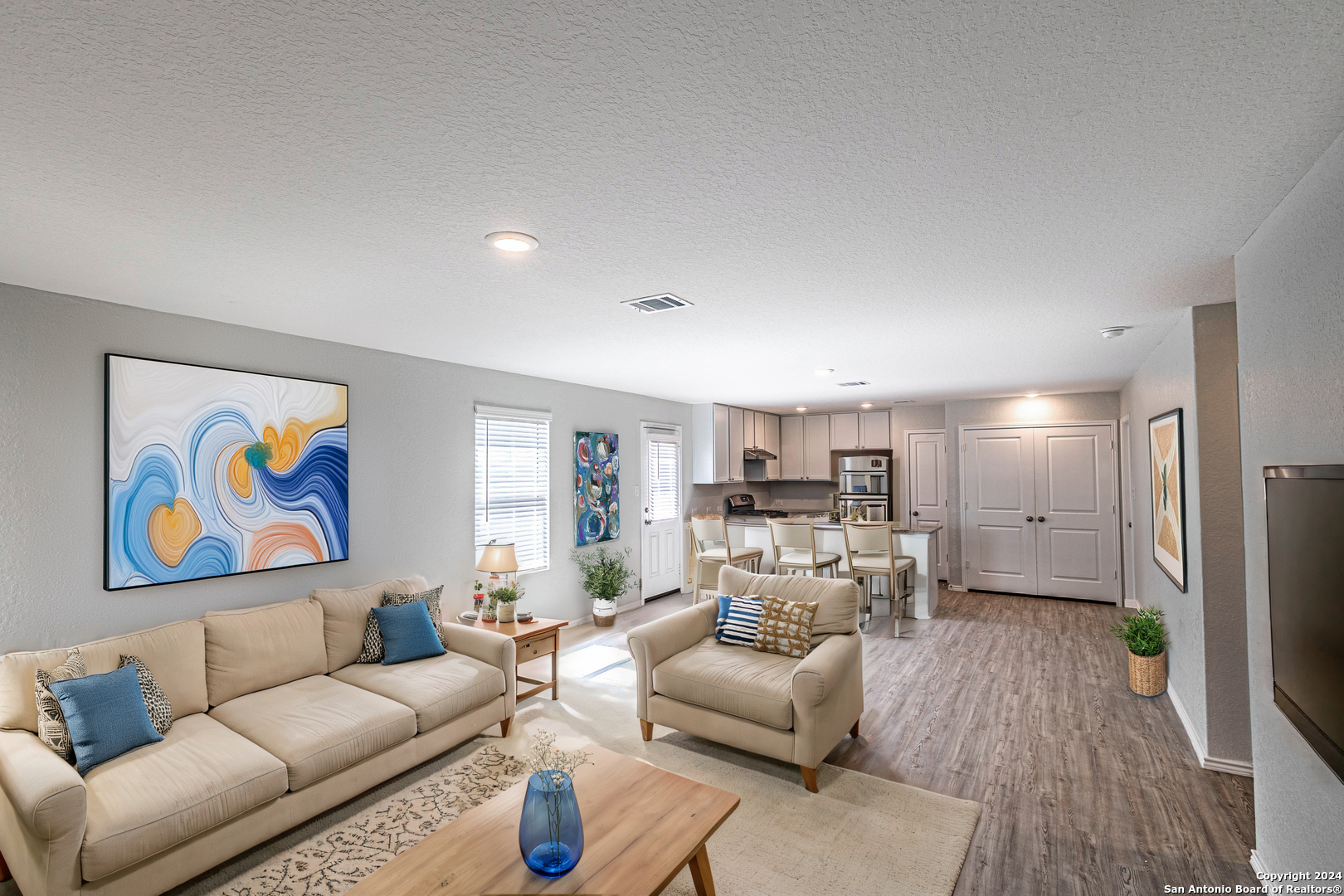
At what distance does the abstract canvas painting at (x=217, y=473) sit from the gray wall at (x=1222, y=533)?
4.83 meters

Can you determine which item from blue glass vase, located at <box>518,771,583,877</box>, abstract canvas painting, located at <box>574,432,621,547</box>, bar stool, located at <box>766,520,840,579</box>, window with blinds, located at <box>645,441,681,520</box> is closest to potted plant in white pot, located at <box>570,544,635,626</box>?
abstract canvas painting, located at <box>574,432,621,547</box>

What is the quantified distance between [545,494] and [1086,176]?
4675mm

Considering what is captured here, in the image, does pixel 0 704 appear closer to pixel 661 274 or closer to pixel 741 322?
pixel 661 274

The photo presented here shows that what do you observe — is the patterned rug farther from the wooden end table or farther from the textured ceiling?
the textured ceiling

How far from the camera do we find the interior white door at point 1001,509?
734 centimetres

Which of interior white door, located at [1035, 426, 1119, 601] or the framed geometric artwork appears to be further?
interior white door, located at [1035, 426, 1119, 601]

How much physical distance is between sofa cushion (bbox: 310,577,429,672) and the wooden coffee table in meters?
1.71

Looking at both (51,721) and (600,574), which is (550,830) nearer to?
Result: (51,721)

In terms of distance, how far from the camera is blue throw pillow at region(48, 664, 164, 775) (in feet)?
7.93

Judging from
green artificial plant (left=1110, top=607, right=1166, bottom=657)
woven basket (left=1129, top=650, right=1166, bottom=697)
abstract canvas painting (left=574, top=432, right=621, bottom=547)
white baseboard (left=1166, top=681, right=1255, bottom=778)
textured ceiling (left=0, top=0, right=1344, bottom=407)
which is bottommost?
white baseboard (left=1166, top=681, right=1255, bottom=778)

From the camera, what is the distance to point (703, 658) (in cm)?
354

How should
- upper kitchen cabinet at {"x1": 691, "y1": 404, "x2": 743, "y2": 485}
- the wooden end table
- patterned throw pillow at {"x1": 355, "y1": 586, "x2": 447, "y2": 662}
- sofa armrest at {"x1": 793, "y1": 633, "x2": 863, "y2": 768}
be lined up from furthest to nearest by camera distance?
upper kitchen cabinet at {"x1": 691, "y1": 404, "x2": 743, "y2": 485}
the wooden end table
patterned throw pillow at {"x1": 355, "y1": 586, "x2": 447, "y2": 662}
sofa armrest at {"x1": 793, "y1": 633, "x2": 863, "y2": 768}

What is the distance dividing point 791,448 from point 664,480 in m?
2.76

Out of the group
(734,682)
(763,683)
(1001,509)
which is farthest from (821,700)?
(1001,509)
